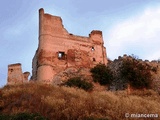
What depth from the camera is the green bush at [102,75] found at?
2292 cm

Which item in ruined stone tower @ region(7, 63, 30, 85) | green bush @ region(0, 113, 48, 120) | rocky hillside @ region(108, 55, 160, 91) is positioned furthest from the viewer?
ruined stone tower @ region(7, 63, 30, 85)

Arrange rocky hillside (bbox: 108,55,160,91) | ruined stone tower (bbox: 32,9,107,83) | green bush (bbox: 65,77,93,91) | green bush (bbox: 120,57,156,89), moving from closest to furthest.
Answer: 1. green bush (bbox: 65,77,93,91)
2. green bush (bbox: 120,57,156,89)
3. rocky hillside (bbox: 108,55,160,91)
4. ruined stone tower (bbox: 32,9,107,83)

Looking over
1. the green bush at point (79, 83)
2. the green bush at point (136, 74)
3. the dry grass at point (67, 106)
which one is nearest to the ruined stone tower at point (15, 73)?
the green bush at point (79, 83)

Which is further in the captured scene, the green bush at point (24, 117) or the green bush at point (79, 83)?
the green bush at point (79, 83)

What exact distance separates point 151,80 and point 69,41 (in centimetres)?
791

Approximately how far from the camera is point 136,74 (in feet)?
70.5

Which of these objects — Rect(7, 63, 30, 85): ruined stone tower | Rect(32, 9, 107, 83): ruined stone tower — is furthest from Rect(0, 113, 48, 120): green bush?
Rect(7, 63, 30, 85): ruined stone tower

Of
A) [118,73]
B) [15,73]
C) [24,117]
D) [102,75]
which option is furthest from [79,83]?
[24,117]

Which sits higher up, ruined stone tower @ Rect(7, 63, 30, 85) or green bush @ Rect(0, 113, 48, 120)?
ruined stone tower @ Rect(7, 63, 30, 85)

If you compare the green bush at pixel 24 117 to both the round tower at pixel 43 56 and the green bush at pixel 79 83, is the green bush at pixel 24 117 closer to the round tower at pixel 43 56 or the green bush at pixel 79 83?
the green bush at pixel 79 83

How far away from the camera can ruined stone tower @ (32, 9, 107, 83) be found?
77.0 ft

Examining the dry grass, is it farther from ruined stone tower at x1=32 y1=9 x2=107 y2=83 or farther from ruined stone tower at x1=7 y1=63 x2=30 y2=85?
ruined stone tower at x1=7 y1=63 x2=30 y2=85

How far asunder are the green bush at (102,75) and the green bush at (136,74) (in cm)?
120

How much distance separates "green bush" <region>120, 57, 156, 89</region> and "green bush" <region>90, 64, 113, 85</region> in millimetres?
1200
